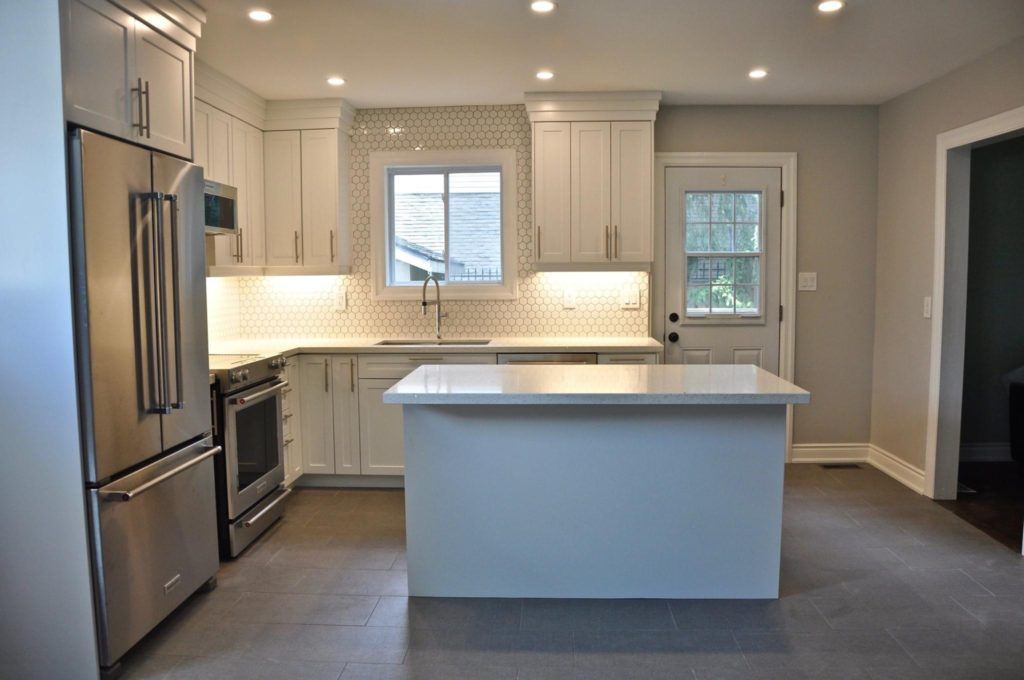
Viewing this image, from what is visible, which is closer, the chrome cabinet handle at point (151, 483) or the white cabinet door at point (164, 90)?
the chrome cabinet handle at point (151, 483)

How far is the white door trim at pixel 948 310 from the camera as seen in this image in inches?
162

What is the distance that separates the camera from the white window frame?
4922 mm

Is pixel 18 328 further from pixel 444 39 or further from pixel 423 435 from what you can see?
pixel 444 39

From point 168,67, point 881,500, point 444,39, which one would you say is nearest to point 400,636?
point 168,67

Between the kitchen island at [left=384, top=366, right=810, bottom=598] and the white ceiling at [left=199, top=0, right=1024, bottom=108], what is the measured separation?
1645 millimetres

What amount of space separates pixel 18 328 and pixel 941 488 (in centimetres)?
466

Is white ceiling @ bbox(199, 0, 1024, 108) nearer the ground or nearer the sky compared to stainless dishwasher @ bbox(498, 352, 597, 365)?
nearer the sky

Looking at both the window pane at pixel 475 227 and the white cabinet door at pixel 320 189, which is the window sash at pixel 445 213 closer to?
the window pane at pixel 475 227

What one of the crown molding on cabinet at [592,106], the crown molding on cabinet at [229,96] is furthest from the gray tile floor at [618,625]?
the crown molding on cabinet at [592,106]

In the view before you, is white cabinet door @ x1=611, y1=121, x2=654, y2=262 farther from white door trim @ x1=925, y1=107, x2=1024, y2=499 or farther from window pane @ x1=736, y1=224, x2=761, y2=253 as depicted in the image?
white door trim @ x1=925, y1=107, x2=1024, y2=499

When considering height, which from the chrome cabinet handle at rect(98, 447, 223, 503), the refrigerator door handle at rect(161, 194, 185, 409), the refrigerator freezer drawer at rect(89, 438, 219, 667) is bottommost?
the refrigerator freezer drawer at rect(89, 438, 219, 667)

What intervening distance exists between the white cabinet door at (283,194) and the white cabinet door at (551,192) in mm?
1573

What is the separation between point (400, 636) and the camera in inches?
105

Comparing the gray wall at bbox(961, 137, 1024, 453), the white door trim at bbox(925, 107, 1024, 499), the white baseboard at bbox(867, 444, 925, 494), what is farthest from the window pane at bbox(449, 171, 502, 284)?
the gray wall at bbox(961, 137, 1024, 453)
